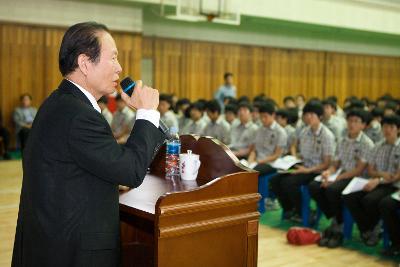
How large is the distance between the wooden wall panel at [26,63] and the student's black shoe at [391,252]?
700 centimetres

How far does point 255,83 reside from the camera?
40.6 feet

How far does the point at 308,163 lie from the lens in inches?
196

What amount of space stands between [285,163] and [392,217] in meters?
1.40

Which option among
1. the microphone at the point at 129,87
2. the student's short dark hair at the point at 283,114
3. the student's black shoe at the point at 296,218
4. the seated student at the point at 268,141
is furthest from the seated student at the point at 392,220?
the microphone at the point at 129,87

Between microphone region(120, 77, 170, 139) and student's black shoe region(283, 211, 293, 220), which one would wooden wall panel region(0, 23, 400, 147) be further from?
microphone region(120, 77, 170, 139)

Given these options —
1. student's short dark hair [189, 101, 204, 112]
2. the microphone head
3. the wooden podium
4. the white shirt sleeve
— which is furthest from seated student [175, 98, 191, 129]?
the white shirt sleeve

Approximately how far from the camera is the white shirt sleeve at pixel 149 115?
5.02 feet

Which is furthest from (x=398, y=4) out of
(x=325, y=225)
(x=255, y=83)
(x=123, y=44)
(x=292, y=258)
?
(x=292, y=258)

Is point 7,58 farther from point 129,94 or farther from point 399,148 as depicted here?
point 129,94

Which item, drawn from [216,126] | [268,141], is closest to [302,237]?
[268,141]

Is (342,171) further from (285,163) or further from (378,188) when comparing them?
(285,163)

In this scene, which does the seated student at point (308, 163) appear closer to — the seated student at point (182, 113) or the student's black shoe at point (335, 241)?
the student's black shoe at point (335, 241)

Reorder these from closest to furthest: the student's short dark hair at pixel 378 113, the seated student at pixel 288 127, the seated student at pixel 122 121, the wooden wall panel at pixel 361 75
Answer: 1. the seated student at pixel 288 127
2. the student's short dark hair at pixel 378 113
3. the seated student at pixel 122 121
4. the wooden wall panel at pixel 361 75

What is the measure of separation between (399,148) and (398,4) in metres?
9.11
